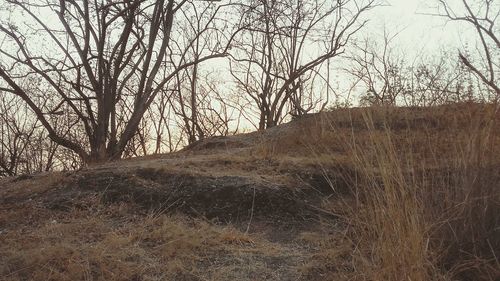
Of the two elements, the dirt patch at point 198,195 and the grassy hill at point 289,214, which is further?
the dirt patch at point 198,195

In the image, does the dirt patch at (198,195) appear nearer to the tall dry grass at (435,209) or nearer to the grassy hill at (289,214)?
the grassy hill at (289,214)

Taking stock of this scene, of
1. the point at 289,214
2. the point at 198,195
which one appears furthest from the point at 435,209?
the point at 198,195

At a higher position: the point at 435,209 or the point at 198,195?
the point at 198,195

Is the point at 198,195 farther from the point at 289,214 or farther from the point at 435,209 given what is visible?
the point at 435,209

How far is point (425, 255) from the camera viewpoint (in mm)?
2684

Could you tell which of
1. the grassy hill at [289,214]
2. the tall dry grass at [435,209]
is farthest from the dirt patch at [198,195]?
the tall dry grass at [435,209]

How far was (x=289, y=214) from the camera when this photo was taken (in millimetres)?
4484

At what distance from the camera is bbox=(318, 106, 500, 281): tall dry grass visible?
2740mm

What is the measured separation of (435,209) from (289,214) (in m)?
1.61

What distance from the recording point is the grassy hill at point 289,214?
9.67 ft

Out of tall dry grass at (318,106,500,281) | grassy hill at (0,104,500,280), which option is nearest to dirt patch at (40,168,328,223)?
grassy hill at (0,104,500,280)

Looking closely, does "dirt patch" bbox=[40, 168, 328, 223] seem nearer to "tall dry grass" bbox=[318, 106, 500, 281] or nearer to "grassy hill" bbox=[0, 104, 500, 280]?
"grassy hill" bbox=[0, 104, 500, 280]

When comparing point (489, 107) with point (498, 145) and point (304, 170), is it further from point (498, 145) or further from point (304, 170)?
point (304, 170)

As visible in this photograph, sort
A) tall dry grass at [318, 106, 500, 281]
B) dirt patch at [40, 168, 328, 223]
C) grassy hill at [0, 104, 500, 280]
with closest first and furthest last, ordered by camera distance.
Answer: tall dry grass at [318, 106, 500, 281] < grassy hill at [0, 104, 500, 280] < dirt patch at [40, 168, 328, 223]
